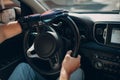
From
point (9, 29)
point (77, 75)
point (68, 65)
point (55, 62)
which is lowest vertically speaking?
point (77, 75)

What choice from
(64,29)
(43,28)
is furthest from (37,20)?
(64,29)

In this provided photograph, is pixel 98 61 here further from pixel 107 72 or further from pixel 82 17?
pixel 82 17

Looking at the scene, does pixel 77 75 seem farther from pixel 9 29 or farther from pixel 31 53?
pixel 9 29

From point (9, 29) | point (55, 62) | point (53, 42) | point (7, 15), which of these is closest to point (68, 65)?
point (53, 42)

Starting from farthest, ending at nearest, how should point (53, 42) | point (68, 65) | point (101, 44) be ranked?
point (101, 44), point (53, 42), point (68, 65)

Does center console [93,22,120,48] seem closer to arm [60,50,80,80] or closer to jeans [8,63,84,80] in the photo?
jeans [8,63,84,80]

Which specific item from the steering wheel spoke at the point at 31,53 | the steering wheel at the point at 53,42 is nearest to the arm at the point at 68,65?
the steering wheel at the point at 53,42

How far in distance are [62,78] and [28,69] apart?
453mm

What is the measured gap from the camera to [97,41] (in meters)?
2.25

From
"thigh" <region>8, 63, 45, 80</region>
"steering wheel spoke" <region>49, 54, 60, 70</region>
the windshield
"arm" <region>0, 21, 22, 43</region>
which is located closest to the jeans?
"thigh" <region>8, 63, 45, 80</region>

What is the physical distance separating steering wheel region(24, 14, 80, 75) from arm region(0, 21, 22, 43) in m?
0.11

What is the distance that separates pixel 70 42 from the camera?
79.1 inches

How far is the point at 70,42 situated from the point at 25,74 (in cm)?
42

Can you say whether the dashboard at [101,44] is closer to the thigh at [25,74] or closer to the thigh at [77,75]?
the thigh at [77,75]
